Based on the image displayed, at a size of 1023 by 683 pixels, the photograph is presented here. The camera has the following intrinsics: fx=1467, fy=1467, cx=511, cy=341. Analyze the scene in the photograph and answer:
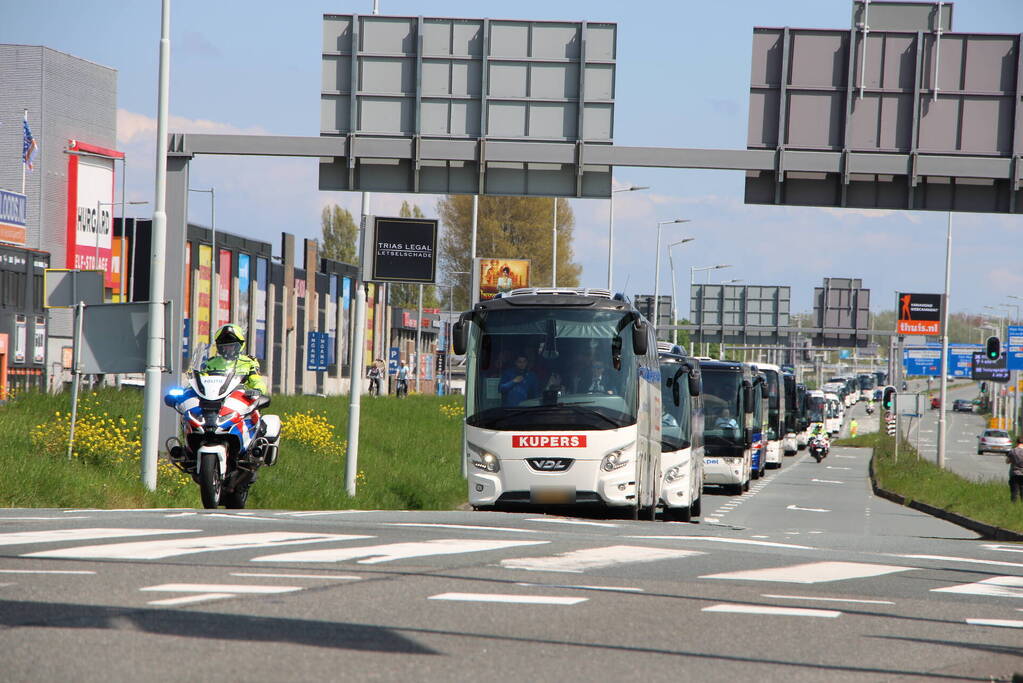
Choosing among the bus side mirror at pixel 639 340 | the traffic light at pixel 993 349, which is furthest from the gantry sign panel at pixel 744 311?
the bus side mirror at pixel 639 340

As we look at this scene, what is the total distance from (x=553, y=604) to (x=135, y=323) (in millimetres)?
11796

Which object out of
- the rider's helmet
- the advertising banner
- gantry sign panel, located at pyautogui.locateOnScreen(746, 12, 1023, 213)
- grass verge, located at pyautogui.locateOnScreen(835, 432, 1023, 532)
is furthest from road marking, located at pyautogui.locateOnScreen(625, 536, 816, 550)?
the advertising banner

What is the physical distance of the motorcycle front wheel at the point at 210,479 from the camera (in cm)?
1435

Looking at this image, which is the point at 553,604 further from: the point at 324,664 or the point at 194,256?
the point at 194,256

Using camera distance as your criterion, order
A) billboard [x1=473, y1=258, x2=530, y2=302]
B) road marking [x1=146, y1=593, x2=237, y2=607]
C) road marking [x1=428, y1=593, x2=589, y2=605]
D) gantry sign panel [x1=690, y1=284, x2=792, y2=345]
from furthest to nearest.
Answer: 1. gantry sign panel [x1=690, y1=284, x2=792, y2=345]
2. billboard [x1=473, y1=258, x2=530, y2=302]
3. road marking [x1=428, y1=593, x2=589, y2=605]
4. road marking [x1=146, y1=593, x2=237, y2=607]

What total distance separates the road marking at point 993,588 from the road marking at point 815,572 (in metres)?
0.58

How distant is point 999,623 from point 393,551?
4.03m

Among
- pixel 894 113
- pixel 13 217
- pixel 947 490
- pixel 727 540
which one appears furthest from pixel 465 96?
pixel 13 217

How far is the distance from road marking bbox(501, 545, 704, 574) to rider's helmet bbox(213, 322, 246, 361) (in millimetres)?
4841

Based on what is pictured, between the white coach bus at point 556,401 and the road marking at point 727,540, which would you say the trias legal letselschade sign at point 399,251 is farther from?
the road marking at point 727,540

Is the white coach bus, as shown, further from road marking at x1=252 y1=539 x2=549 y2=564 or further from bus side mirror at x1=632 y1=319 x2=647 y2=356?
road marking at x1=252 y1=539 x2=549 y2=564

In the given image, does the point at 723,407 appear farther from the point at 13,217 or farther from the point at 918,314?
the point at 918,314

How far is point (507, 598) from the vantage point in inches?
317

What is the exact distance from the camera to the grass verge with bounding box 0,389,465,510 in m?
17.1
